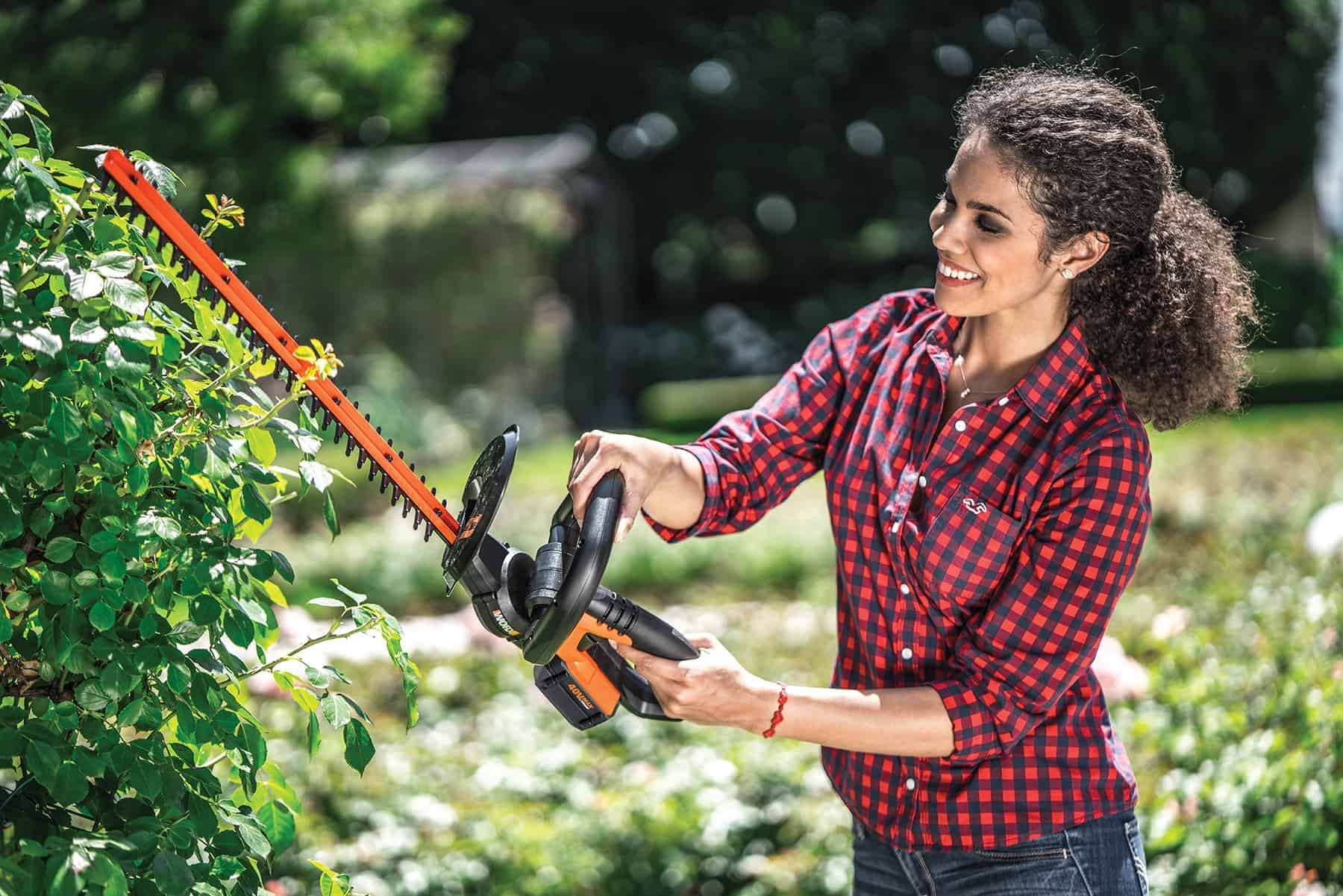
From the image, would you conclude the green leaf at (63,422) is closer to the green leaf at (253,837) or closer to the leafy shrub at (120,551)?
the leafy shrub at (120,551)

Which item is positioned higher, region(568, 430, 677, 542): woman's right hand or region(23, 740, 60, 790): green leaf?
region(568, 430, 677, 542): woman's right hand

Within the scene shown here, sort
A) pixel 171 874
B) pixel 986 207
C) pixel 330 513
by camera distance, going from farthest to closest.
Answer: pixel 986 207
pixel 330 513
pixel 171 874

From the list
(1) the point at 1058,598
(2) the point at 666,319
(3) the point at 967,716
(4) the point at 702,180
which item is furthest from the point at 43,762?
(2) the point at 666,319

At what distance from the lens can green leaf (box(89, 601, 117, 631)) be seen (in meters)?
1.55

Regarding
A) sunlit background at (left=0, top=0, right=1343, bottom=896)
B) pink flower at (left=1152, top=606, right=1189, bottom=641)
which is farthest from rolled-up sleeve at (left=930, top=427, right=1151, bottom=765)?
pink flower at (left=1152, top=606, right=1189, bottom=641)

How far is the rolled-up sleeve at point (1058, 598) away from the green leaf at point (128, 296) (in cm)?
116

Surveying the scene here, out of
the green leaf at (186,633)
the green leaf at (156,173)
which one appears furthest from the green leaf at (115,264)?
the green leaf at (186,633)

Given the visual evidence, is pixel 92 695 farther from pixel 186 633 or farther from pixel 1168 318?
pixel 1168 318

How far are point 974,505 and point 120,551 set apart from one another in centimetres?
112

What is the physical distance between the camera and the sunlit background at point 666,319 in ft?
11.4

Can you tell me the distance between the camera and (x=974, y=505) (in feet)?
6.73

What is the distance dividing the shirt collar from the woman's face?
9cm

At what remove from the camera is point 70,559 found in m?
1.62

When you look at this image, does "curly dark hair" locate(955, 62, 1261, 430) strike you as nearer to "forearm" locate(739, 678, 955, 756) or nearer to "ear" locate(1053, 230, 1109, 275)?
"ear" locate(1053, 230, 1109, 275)
